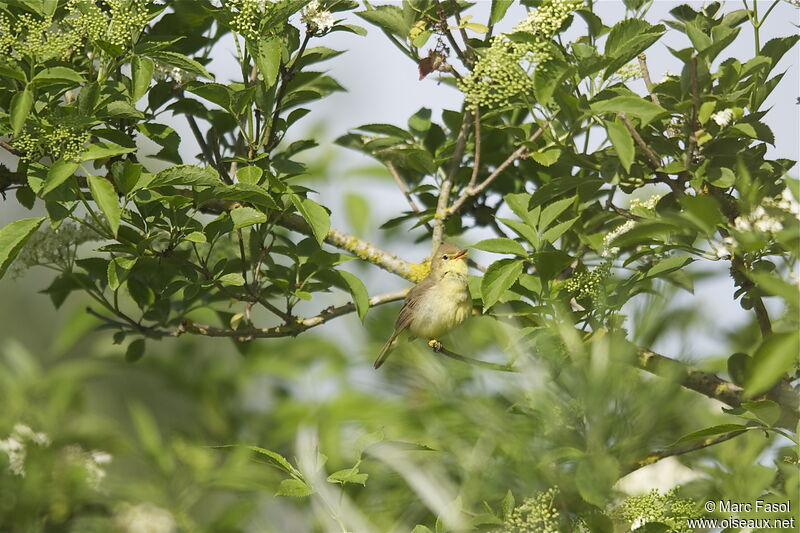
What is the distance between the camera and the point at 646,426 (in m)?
1.43

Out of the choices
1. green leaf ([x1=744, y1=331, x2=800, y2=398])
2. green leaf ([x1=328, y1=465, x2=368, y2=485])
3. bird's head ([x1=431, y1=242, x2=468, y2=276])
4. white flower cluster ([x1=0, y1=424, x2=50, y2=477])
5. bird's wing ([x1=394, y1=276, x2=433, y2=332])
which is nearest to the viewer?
green leaf ([x1=744, y1=331, x2=800, y2=398])

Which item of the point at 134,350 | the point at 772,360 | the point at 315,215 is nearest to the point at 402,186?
the point at 315,215

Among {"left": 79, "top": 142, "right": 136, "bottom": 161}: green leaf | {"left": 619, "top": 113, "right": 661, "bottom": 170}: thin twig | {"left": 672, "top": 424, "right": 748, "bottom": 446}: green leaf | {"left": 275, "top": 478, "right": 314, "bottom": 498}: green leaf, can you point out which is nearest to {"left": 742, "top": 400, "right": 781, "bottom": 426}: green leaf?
{"left": 672, "top": 424, "right": 748, "bottom": 446}: green leaf

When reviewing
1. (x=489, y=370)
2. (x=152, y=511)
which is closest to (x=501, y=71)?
(x=489, y=370)

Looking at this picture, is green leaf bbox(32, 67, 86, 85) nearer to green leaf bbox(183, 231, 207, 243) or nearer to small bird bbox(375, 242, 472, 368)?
green leaf bbox(183, 231, 207, 243)

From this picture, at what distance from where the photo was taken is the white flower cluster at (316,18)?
2010 millimetres

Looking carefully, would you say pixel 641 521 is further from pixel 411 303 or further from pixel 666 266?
pixel 411 303

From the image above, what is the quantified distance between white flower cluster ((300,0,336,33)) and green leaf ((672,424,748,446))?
122 centimetres

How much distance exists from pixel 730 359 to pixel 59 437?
72.7 inches

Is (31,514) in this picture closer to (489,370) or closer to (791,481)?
(489,370)

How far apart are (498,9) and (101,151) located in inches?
39.1

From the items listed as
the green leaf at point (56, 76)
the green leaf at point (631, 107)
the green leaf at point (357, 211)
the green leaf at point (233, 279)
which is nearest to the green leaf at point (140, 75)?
the green leaf at point (56, 76)

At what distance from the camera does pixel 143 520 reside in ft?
7.27

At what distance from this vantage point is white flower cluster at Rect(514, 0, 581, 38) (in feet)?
6.15
